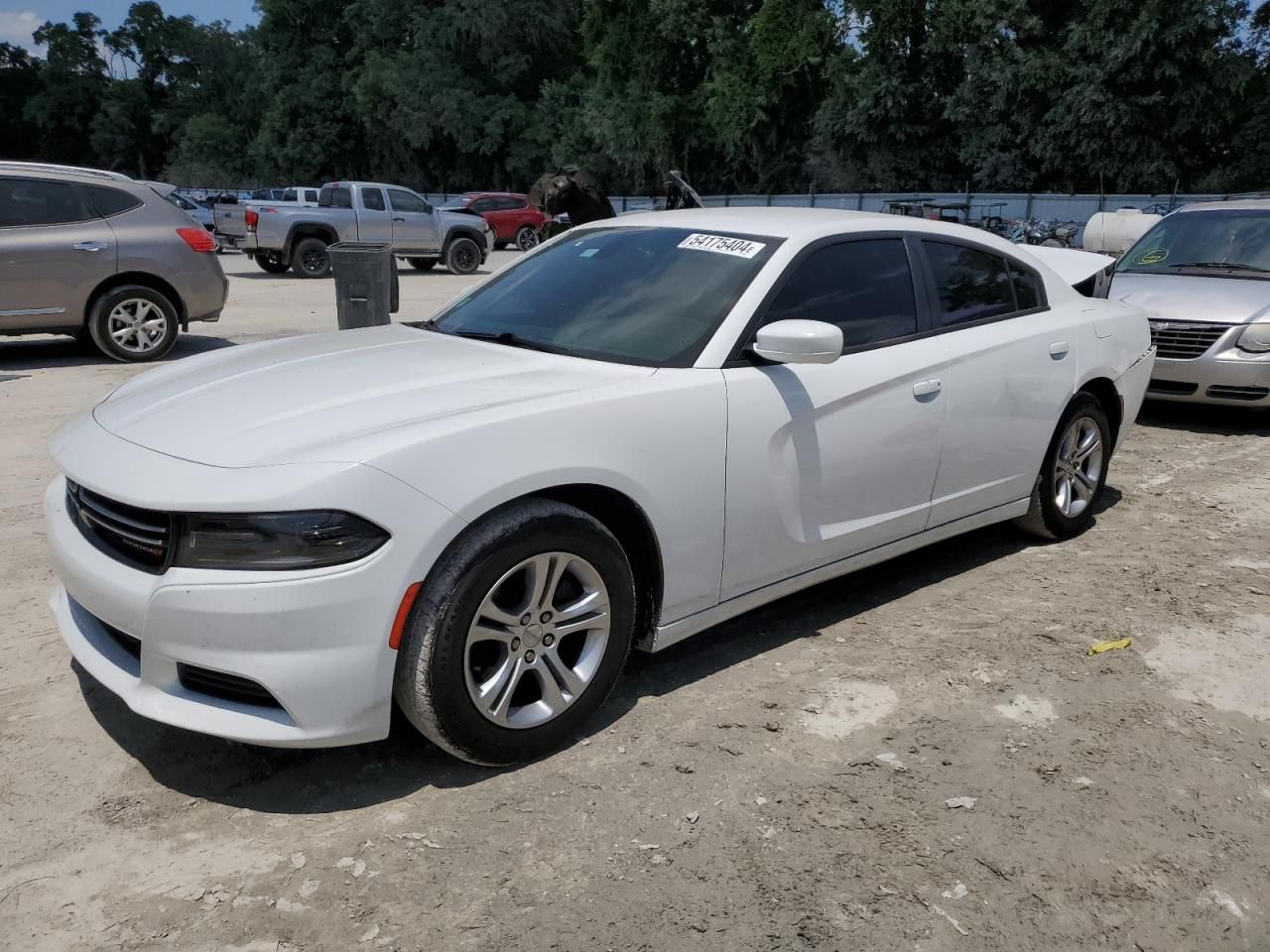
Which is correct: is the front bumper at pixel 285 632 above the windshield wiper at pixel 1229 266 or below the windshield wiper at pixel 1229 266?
below

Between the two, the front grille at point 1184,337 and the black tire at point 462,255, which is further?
the black tire at point 462,255

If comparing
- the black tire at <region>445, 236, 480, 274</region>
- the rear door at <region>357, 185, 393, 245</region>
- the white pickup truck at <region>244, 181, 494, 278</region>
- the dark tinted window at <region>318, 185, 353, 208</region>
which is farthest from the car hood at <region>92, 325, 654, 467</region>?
the black tire at <region>445, 236, 480, 274</region>

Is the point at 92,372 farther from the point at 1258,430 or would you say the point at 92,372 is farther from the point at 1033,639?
the point at 1258,430

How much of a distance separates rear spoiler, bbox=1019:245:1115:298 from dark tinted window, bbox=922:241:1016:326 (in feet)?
5.46

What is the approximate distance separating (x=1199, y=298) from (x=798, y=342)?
6040 millimetres

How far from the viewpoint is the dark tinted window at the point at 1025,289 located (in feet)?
15.8

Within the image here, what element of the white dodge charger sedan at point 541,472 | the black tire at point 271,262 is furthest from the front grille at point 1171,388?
the black tire at point 271,262

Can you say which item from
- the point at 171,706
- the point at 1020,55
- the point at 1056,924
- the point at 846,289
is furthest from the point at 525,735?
the point at 1020,55

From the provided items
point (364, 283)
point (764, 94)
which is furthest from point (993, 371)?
point (764, 94)

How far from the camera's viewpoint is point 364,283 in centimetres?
814

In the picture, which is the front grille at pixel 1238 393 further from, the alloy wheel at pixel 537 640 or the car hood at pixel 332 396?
the alloy wheel at pixel 537 640

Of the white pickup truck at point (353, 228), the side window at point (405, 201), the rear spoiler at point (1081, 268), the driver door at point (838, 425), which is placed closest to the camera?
the driver door at point (838, 425)

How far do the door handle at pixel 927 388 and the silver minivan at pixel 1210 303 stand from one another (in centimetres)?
467

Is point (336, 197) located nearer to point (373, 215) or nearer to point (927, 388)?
point (373, 215)
